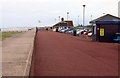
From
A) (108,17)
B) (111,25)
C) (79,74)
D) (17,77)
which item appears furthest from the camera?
(108,17)

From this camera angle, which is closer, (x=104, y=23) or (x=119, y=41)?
(x=119, y=41)

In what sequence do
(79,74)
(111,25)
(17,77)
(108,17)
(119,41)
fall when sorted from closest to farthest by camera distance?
(17,77) < (79,74) < (119,41) < (111,25) < (108,17)

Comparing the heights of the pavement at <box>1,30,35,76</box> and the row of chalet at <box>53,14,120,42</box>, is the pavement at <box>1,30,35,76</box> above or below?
below

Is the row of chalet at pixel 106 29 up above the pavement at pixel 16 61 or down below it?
above

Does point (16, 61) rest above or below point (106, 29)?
below

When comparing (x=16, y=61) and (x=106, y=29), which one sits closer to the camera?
(x=16, y=61)

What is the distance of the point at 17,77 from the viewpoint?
12.2 metres

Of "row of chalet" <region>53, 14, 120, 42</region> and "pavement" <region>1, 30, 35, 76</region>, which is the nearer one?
"pavement" <region>1, 30, 35, 76</region>

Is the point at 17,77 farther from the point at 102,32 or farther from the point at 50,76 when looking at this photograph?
the point at 102,32

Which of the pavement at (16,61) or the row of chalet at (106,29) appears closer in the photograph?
the pavement at (16,61)

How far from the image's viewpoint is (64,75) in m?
12.8

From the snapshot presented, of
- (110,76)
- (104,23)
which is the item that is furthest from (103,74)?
(104,23)

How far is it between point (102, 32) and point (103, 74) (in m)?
31.2

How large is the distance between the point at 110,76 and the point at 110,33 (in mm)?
31740
